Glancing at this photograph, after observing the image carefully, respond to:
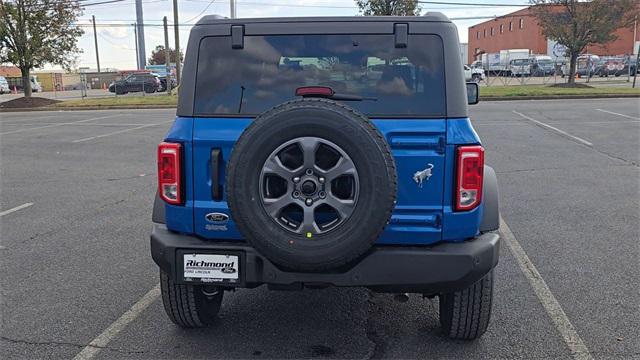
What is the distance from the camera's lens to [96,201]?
766cm

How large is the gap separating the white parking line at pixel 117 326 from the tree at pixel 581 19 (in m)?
29.3

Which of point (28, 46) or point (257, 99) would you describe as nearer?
point (257, 99)

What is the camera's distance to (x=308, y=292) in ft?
14.7

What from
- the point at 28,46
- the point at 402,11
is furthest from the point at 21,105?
the point at 402,11

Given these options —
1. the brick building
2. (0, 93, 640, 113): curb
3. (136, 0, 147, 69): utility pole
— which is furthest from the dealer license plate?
(136, 0, 147, 69): utility pole

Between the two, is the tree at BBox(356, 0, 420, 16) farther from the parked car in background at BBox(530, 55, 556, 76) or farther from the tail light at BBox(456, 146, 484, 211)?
the tail light at BBox(456, 146, 484, 211)

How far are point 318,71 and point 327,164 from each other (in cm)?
68

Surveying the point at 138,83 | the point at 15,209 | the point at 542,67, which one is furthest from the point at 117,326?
the point at 542,67

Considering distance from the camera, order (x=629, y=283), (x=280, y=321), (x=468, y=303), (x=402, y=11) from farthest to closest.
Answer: (x=402, y=11) → (x=629, y=283) → (x=280, y=321) → (x=468, y=303)

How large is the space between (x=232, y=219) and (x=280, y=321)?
121cm

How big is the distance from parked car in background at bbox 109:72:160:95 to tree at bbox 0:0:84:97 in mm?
10995

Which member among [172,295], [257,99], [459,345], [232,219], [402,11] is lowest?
[459,345]

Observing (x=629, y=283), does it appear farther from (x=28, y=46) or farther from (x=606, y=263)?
(x=28, y=46)

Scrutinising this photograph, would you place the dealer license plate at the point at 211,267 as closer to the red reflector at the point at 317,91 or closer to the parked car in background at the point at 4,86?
the red reflector at the point at 317,91
